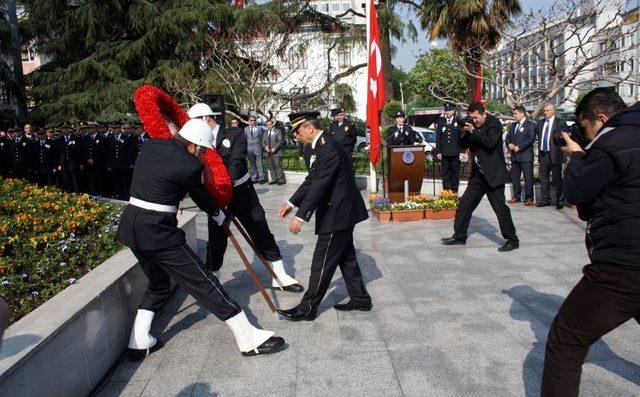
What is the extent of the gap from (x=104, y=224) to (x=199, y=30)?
57.2ft

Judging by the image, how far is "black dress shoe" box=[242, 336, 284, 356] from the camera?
13.5ft

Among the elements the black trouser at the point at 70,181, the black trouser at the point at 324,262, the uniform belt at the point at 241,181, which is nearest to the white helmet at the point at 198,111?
the uniform belt at the point at 241,181

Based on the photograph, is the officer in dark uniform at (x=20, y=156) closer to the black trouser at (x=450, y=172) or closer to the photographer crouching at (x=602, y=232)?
the black trouser at (x=450, y=172)

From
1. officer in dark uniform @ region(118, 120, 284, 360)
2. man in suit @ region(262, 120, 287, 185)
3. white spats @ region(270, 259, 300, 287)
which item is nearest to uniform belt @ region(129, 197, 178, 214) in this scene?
officer in dark uniform @ region(118, 120, 284, 360)

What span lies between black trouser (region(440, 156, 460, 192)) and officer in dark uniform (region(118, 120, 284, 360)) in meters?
7.68

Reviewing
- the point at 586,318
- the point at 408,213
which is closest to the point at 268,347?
the point at 586,318

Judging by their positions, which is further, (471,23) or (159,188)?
(471,23)

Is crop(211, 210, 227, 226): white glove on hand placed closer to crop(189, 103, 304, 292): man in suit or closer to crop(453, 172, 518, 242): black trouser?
crop(189, 103, 304, 292): man in suit

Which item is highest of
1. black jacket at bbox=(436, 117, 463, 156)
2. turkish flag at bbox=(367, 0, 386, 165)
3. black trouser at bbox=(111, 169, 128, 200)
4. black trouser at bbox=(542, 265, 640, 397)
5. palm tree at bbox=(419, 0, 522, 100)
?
palm tree at bbox=(419, 0, 522, 100)

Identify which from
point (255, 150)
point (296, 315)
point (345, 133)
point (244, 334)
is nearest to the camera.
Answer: point (244, 334)

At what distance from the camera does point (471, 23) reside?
52.7 ft

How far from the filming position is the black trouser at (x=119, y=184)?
13.4 metres

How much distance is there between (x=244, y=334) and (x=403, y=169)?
6838 millimetres

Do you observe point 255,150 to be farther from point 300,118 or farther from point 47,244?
point 300,118
